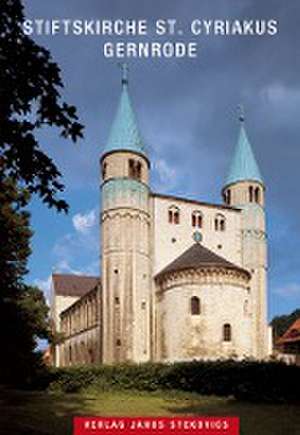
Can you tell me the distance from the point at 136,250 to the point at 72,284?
4681 centimetres

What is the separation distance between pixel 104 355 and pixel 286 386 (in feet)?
95.7

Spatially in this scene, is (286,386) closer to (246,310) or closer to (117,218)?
(246,310)

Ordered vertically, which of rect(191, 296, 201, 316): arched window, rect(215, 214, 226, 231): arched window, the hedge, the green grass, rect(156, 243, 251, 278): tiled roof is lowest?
the green grass

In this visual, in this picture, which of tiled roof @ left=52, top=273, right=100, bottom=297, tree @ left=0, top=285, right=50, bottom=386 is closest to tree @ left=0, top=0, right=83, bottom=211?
tree @ left=0, top=285, right=50, bottom=386

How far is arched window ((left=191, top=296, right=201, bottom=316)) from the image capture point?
56594 millimetres

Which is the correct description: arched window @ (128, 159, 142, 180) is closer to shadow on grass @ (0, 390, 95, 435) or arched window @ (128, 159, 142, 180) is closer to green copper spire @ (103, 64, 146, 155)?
green copper spire @ (103, 64, 146, 155)

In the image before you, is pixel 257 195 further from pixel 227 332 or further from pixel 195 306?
pixel 227 332

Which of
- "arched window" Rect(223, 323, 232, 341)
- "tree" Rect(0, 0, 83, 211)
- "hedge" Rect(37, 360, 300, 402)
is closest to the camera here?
"tree" Rect(0, 0, 83, 211)

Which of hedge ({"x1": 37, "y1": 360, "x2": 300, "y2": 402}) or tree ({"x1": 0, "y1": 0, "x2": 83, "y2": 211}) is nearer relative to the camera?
tree ({"x1": 0, "y1": 0, "x2": 83, "y2": 211})

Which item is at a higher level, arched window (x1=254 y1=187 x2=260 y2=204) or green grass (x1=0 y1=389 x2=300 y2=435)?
arched window (x1=254 y1=187 x2=260 y2=204)

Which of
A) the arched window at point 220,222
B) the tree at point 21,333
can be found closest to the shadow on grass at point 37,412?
the tree at point 21,333

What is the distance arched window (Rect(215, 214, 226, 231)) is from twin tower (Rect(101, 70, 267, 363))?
659mm

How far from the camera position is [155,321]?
A: 6003 cm

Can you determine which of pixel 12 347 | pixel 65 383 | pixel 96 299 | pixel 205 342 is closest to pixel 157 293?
pixel 205 342
